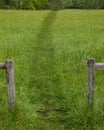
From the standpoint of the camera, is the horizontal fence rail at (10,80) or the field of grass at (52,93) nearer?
the horizontal fence rail at (10,80)

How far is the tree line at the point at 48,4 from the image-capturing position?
75375 millimetres

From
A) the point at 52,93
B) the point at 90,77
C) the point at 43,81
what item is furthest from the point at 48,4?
the point at 90,77

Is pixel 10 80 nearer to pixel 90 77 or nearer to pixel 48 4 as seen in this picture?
pixel 90 77

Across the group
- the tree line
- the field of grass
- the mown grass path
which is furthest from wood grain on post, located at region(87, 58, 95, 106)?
the tree line

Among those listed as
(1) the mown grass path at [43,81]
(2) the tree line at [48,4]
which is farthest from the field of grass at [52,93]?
(2) the tree line at [48,4]

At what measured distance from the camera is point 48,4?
85562 millimetres

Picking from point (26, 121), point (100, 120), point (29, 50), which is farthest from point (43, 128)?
point (29, 50)

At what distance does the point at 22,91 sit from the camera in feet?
30.3

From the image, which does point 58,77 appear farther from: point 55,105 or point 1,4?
point 1,4

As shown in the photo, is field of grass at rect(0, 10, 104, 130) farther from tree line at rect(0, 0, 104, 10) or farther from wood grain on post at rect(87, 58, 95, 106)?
tree line at rect(0, 0, 104, 10)

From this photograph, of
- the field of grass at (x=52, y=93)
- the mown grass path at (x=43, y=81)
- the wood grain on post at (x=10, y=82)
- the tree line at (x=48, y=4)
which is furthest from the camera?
the tree line at (x=48, y=4)

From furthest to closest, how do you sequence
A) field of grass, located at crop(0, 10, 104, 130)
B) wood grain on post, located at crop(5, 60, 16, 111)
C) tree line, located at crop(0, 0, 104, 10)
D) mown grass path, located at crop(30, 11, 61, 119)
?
1. tree line, located at crop(0, 0, 104, 10)
2. mown grass path, located at crop(30, 11, 61, 119)
3. field of grass, located at crop(0, 10, 104, 130)
4. wood grain on post, located at crop(5, 60, 16, 111)

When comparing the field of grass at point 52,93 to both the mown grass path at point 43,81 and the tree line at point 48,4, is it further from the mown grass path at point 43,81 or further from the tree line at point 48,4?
the tree line at point 48,4

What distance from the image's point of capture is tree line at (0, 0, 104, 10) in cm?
7538
